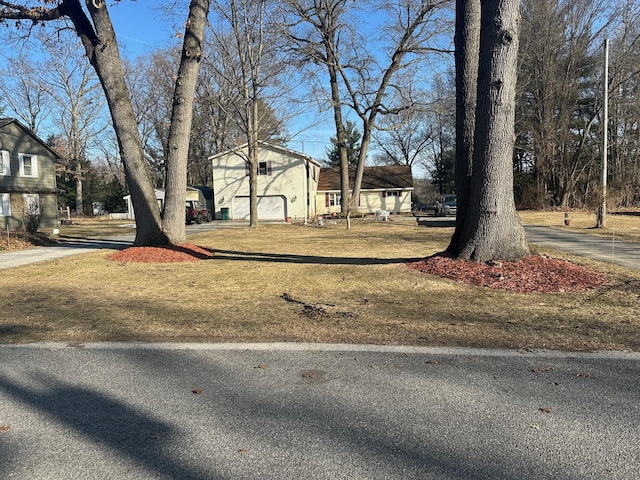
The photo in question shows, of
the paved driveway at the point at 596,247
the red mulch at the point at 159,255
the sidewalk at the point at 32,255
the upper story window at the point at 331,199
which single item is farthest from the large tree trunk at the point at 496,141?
Result: the upper story window at the point at 331,199

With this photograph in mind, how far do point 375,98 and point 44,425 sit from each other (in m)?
31.6

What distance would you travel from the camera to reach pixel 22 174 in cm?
2848

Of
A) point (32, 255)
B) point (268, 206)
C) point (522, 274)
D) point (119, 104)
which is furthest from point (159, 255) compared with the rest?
point (268, 206)

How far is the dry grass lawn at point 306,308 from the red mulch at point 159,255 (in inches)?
48.0

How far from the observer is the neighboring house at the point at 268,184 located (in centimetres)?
3800

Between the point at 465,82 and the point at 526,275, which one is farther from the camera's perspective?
the point at 465,82

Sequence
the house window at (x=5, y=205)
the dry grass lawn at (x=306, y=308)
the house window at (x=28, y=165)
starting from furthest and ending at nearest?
Result: the house window at (x=28, y=165) → the house window at (x=5, y=205) → the dry grass lawn at (x=306, y=308)

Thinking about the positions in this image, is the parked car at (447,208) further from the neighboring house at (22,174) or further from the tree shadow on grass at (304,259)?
the neighboring house at (22,174)

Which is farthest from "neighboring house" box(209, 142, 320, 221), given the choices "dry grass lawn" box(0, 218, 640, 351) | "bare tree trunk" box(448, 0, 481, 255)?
"dry grass lawn" box(0, 218, 640, 351)

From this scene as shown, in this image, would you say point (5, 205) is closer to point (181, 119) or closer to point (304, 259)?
point (181, 119)

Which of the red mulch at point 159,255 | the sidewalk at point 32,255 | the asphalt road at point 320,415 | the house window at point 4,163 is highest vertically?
the house window at point 4,163

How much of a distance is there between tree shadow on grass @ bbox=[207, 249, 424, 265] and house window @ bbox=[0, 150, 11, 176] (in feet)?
66.2

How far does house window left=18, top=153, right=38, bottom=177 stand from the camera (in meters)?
28.5

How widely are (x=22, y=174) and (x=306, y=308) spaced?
94.1 feet
